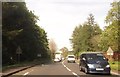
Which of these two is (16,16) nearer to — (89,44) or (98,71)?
(98,71)

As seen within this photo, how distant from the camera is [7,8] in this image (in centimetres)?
5753

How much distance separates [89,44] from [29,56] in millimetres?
49308

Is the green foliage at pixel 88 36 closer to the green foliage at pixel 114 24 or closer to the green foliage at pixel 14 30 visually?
the green foliage at pixel 114 24

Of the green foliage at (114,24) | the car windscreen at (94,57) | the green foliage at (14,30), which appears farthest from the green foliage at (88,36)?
the car windscreen at (94,57)

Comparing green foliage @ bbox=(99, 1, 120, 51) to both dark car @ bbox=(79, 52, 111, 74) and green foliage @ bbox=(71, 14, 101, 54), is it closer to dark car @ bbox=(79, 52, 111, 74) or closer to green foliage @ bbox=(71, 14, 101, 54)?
dark car @ bbox=(79, 52, 111, 74)

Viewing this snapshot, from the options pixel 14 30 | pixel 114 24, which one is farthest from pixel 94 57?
pixel 114 24

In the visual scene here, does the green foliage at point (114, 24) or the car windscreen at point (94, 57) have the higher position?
the green foliage at point (114, 24)

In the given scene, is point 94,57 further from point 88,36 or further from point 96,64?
point 88,36

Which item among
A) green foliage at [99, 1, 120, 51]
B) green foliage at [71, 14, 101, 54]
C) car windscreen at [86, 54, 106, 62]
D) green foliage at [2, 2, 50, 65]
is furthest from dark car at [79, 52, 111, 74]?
green foliage at [71, 14, 101, 54]

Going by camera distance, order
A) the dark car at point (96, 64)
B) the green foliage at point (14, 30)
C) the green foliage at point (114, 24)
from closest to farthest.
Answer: the dark car at point (96, 64) → the green foliage at point (14, 30) → the green foliage at point (114, 24)

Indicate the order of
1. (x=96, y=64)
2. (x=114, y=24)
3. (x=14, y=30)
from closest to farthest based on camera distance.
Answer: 1. (x=96, y=64)
2. (x=14, y=30)
3. (x=114, y=24)

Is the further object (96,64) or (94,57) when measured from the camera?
(94,57)

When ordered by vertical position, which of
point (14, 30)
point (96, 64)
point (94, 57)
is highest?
point (14, 30)

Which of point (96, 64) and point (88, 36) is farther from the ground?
point (88, 36)
